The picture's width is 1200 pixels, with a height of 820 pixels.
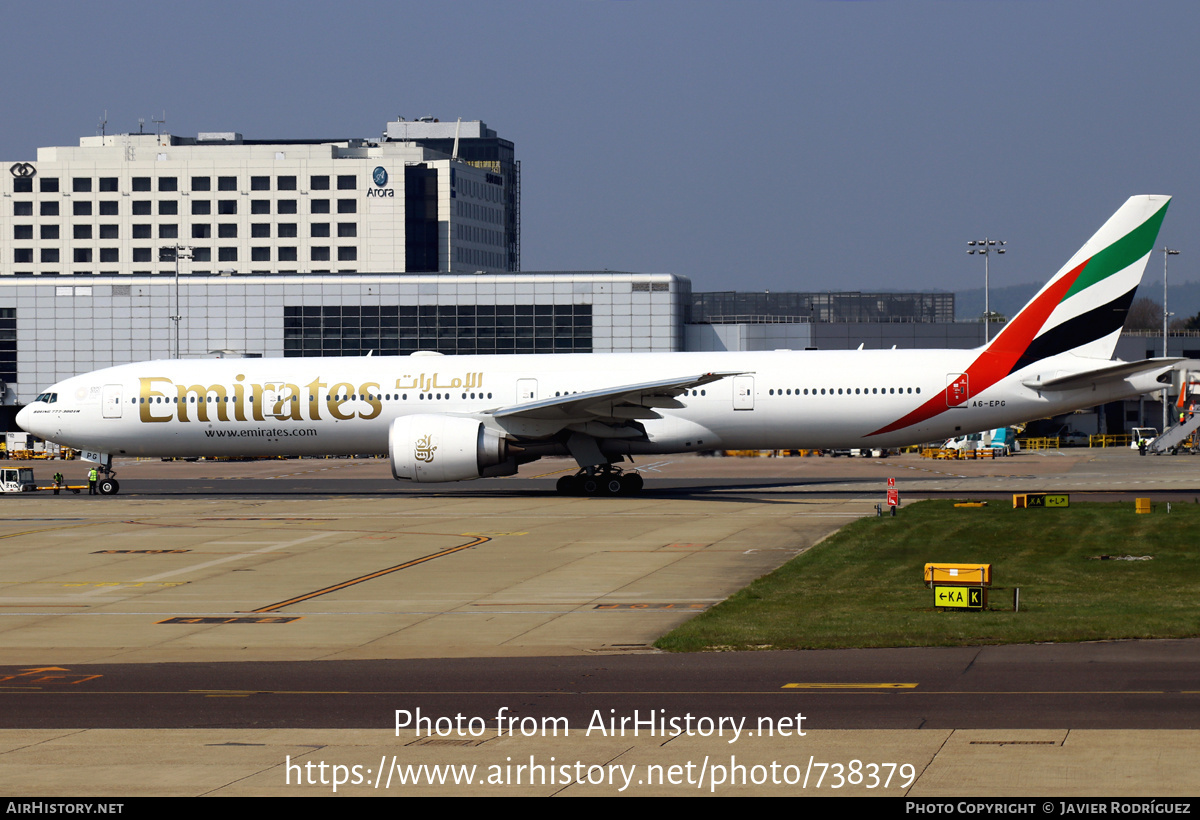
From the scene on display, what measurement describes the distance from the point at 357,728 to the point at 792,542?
17.5m

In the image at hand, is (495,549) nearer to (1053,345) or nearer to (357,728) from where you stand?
(357,728)

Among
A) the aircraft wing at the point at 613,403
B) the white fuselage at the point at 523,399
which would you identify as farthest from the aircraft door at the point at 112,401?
the aircraft wing at the point at 613,403

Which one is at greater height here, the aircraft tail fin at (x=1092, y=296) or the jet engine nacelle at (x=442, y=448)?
the aircraft tail fin at (x=1092, y=296)

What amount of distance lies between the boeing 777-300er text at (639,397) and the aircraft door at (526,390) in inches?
1.8

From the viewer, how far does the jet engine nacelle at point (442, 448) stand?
39.6m

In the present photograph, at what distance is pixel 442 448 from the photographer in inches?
1558

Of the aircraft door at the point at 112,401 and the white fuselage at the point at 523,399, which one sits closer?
the white fuselage at the point at 523,399

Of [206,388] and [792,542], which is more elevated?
[206,388]

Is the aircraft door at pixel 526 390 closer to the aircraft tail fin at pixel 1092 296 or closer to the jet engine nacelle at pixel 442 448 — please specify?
the jet engine nacelle at pixel 442 448

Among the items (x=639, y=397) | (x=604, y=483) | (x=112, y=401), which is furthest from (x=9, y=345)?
(x=639, y=397)

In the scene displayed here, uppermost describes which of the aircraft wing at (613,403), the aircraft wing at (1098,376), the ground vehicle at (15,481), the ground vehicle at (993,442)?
the aircraft wing at (1098,376)

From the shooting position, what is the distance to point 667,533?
30812mm

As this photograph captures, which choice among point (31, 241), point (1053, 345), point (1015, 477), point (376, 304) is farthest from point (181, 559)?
point (31, 241)
